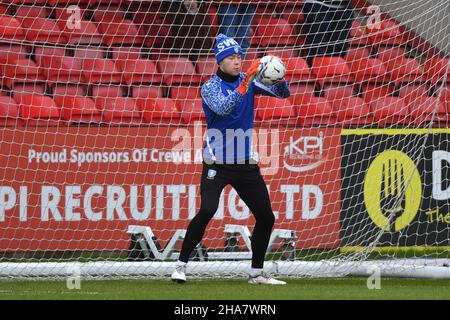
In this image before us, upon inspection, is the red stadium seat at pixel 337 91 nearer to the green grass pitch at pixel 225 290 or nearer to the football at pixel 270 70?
the green grass pitch at pixel 225 290

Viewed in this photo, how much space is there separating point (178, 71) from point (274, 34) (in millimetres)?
1158

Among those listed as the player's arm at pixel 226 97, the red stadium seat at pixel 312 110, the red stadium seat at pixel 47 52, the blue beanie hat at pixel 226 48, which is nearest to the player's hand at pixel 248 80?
the player's arm at pixel 226 97

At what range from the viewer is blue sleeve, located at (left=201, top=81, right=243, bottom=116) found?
25.6 feet

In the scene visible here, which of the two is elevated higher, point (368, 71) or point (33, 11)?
point (33, 11)

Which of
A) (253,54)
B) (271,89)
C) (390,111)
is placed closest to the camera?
(271,89)

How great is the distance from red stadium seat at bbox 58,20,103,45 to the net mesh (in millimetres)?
17

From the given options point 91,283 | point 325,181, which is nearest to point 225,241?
point 325,181

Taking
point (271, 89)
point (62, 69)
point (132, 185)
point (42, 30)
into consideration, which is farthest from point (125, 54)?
point (271, 89)

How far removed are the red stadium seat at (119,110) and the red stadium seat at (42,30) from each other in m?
0.72

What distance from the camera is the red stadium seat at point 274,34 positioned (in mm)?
11212

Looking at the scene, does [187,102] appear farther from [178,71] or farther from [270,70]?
[270,70]

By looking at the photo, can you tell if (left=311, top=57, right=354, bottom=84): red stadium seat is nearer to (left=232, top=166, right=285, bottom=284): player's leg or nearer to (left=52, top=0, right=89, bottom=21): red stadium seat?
(left=52, top=0, right=89, bottom=21): red stadium seat

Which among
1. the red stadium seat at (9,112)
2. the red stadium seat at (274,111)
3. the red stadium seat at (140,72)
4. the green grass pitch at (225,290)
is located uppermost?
the red stadium seat at (140,72)

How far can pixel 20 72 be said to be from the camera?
34.7 feet
